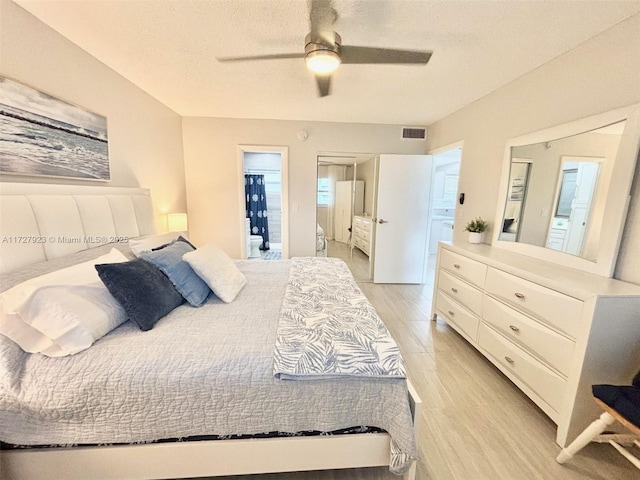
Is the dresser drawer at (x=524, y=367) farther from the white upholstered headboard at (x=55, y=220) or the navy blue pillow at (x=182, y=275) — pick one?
the white upholstered headboard at (x=55, y=220)

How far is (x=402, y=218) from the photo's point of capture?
391 centimetres

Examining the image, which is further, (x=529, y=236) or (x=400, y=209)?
(x=400, y=209)

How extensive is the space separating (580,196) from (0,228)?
3322 mm

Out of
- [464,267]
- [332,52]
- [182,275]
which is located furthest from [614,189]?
[182,275]

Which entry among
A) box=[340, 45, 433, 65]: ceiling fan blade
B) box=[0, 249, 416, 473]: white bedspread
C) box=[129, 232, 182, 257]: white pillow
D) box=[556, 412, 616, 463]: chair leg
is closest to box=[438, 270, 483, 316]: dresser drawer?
box=[556, 412, 616, 463]: chair leg

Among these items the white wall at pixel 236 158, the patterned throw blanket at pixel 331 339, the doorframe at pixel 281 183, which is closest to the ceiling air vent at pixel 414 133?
the white wall at pixel 236 158

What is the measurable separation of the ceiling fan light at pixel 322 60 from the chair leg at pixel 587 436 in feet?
7.56

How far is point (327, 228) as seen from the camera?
→ 640 centimetres

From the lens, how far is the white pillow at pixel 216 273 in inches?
65.5

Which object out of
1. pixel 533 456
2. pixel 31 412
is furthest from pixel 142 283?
pixel 533 456

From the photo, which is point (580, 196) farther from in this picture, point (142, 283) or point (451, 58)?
point (142, 283)

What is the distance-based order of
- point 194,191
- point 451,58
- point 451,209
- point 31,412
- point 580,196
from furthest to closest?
point 451,209
point 194,191
point 451,58
point 580,196
point 31,412

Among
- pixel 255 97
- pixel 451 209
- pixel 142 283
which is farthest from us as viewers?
→ pixel 451 209

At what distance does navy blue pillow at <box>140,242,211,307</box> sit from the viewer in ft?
5.19
